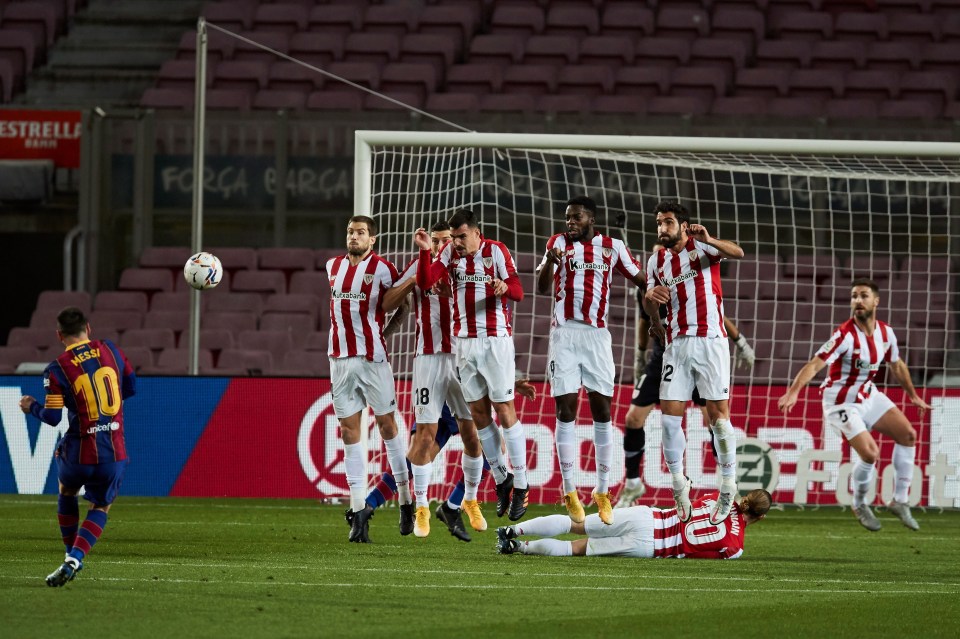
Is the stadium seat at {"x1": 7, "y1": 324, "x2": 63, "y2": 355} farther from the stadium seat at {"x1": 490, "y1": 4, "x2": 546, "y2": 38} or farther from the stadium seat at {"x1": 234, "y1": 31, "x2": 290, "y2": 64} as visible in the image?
the stadium seat at {"x1": 490, "y1": 4, "x2": 546, "y2": 38}

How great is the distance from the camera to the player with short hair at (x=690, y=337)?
9.77m

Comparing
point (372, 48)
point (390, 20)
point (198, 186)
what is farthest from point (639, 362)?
point (390, 20)

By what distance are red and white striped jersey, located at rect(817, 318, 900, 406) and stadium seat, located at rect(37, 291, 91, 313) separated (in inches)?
372

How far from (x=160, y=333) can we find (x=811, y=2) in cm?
1108

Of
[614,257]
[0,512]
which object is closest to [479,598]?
[614,257]

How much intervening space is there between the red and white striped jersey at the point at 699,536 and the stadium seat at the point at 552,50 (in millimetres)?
12174

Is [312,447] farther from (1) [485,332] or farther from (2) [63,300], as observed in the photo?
(2) [63,300]

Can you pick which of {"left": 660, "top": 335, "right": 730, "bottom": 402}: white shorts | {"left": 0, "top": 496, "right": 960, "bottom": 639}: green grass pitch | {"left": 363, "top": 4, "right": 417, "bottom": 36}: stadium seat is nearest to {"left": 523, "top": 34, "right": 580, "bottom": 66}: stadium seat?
{"left": 363, "top": 4, "right": 417, "bottom": 36}: stadium seat

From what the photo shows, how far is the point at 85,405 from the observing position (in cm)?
784

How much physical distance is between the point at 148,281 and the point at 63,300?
42.2 inches

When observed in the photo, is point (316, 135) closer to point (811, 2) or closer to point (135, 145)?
point (135, 145)

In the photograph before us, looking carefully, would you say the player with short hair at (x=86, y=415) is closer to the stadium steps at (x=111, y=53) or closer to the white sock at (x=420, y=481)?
the white sock at (x=420, y=481)

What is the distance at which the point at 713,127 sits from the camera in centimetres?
1738

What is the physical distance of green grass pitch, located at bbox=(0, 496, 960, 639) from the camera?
6449mm
